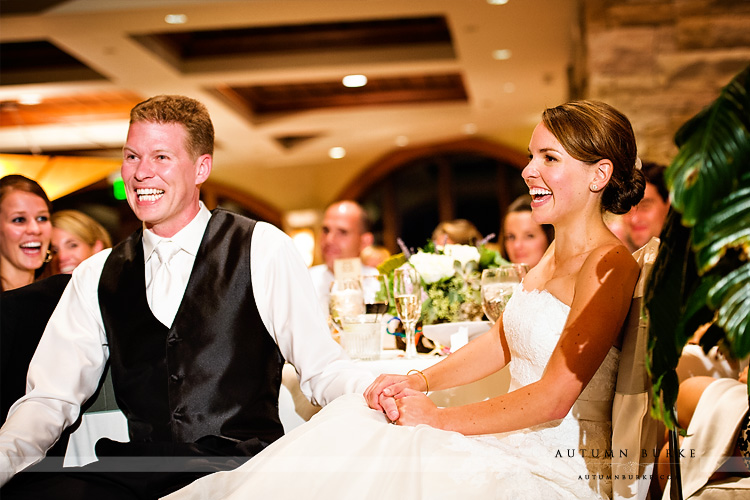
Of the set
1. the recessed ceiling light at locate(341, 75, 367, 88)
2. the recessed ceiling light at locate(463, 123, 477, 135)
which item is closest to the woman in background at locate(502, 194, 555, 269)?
the recessed ceiling light at locate(341, 75, 367, 88)

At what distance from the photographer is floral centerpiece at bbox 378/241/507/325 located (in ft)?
8.22

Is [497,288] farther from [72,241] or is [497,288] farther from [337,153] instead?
[337,153]

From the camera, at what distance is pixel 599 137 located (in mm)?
1762

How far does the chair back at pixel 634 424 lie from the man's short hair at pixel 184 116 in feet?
4.14

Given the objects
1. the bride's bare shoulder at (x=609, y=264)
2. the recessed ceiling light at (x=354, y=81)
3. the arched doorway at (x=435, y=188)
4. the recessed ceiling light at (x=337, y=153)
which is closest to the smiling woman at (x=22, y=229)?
the bride's bare shoulder at (x=609, y=264)

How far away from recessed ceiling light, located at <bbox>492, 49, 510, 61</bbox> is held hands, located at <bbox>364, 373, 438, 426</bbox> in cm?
586

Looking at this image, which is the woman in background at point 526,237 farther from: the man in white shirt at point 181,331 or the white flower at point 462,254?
the man in white shirt at point 181,331

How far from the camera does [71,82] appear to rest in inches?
307

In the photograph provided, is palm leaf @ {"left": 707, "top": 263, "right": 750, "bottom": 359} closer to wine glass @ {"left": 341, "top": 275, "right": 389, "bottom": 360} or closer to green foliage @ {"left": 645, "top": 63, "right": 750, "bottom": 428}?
green foliage @ {"left": 645, "top": 63, "right": 750, "bottom": 428}

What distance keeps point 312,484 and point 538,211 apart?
883mm

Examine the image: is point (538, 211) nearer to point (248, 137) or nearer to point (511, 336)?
point (511, 336)

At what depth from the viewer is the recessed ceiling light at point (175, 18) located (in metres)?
5.91

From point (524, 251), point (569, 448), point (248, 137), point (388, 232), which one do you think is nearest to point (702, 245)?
point (569, 448)

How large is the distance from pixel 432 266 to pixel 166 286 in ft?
3.01
